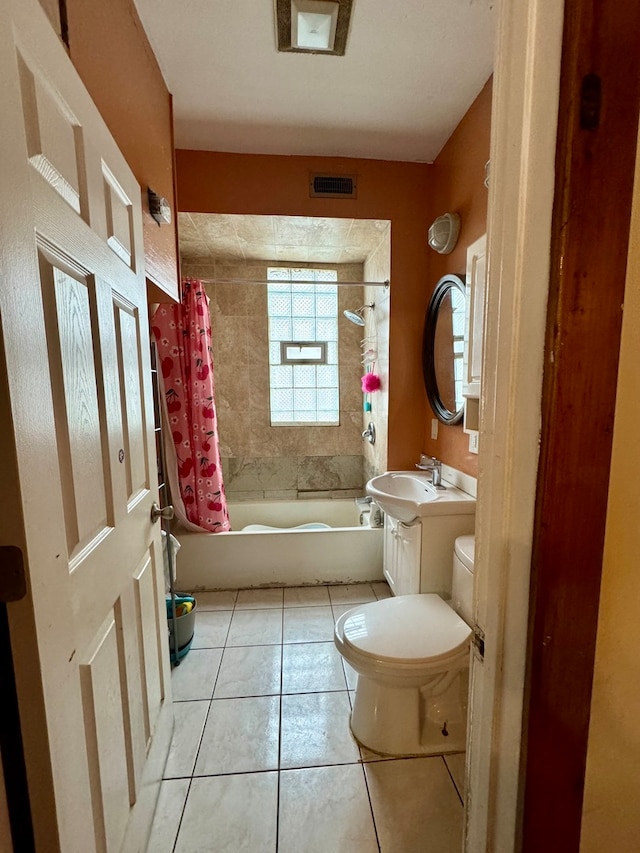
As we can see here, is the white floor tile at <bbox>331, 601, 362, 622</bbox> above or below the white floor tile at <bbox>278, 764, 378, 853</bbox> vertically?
below

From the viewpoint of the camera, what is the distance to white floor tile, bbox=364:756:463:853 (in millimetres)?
1111

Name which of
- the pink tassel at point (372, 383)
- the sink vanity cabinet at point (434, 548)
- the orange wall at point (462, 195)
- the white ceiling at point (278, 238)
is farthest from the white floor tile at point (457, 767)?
the white ceiling at point (278, 238)

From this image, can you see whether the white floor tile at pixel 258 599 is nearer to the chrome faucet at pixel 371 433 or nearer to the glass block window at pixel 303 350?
the chrome faucet at pixel 371 433

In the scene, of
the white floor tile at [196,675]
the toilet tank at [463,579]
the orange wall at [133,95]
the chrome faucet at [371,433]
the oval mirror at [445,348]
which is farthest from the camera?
the chrome faucet at [371,433]

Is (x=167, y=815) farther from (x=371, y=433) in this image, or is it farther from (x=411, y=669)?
(x=371, y=433)

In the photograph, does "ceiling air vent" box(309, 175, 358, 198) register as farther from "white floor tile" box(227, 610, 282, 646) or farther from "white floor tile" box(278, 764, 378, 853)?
"white floor tile" box(278, 764, 378, 853)

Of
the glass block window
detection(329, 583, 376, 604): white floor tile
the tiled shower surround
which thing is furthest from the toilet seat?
the glass block window

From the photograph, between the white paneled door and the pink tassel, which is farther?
the pink tassel

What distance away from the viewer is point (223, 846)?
1.10m

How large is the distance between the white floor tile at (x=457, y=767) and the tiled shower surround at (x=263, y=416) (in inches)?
85.6

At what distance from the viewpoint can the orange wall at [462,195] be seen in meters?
1.71

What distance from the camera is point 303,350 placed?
342 cm

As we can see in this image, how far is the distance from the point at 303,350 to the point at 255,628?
7.53 ft

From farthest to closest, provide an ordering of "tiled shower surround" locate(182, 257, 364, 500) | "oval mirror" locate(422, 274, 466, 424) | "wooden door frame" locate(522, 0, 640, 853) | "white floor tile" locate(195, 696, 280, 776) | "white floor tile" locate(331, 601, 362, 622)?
"tiled shower surround" locate(182, 257, 364, 500)
"white floor tile" locate(331, 601, 362, 622)
"oval mirror" locate(422, 274, 466, 424)
"white floor tile" locate(195, 696, 280, 776)
"wooden door frame" locate(522, 0, 640, 853)
